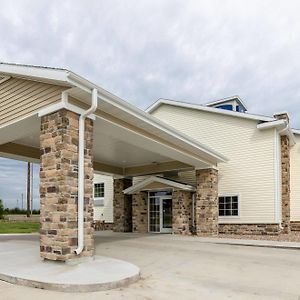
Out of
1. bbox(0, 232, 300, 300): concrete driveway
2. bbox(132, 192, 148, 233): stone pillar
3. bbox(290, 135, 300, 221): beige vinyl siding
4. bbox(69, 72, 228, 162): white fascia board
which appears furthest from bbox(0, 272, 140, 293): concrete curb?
bbox(290, 135, 300, 221): beige vinyl siding

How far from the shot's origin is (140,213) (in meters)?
19.0

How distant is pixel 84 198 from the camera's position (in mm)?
7855

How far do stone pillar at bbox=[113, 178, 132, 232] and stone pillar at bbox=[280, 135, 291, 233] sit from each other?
27.1ft

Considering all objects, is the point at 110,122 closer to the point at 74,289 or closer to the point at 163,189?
the point at 74,289

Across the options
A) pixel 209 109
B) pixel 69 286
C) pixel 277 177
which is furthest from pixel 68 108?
pixel 209 109

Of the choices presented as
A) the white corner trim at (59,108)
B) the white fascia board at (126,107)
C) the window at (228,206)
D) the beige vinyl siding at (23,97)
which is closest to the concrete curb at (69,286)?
the white corner trim at (59,108)

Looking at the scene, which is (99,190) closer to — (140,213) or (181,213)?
(140,213)

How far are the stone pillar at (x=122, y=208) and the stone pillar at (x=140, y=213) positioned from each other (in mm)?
733

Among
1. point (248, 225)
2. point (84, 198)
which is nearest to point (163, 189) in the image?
point (248, 225)

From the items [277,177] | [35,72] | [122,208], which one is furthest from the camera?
[122,208]

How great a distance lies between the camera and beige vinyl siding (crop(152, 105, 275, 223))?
1667cm

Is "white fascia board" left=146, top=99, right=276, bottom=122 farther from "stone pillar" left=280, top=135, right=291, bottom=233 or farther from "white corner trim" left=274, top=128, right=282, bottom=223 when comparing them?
"stone pillar" left=280, top=135, right=291, bottom=233

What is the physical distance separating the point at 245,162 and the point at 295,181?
3887 millimetres

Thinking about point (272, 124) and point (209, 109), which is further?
point (209, 109)
